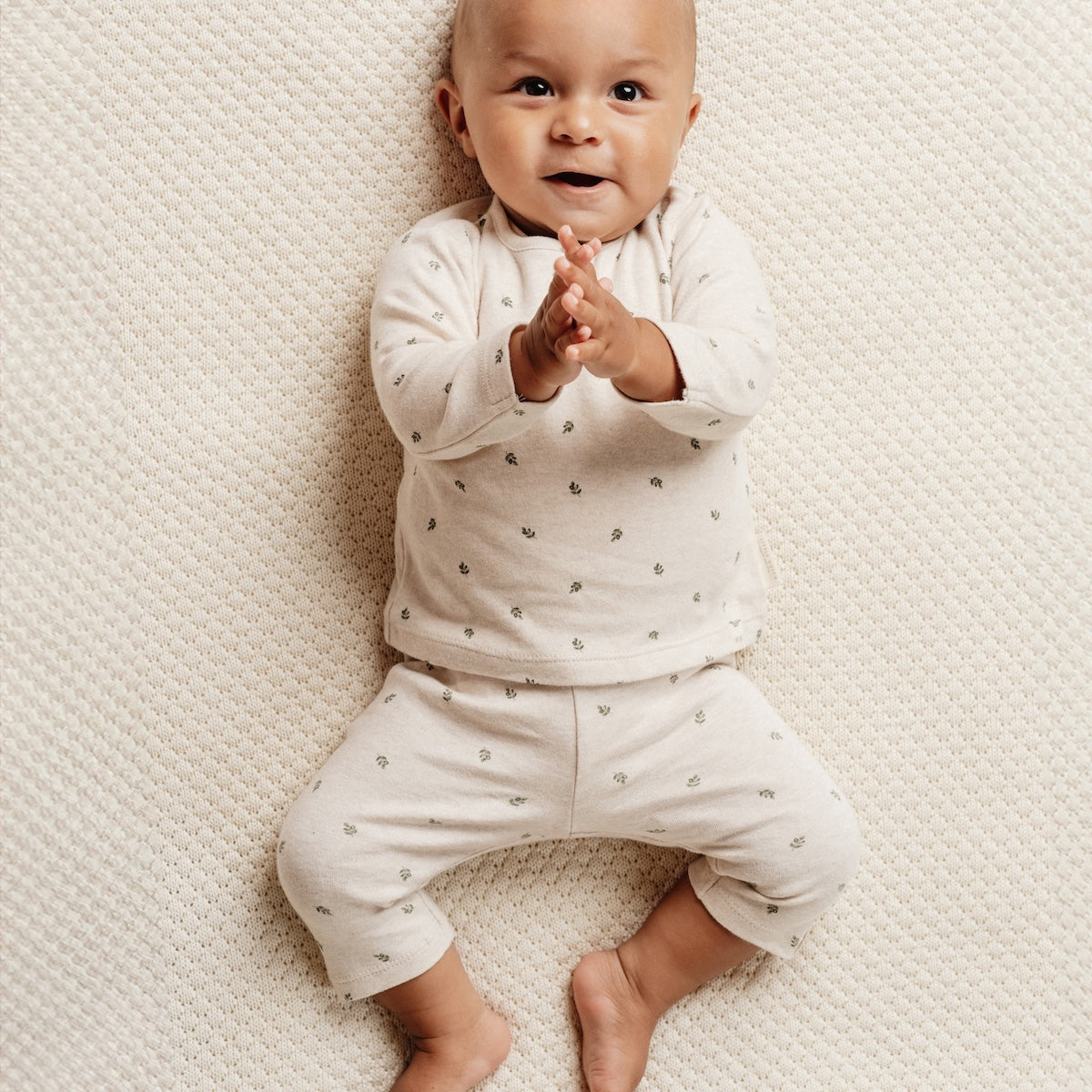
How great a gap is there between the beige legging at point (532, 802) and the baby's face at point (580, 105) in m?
0.44

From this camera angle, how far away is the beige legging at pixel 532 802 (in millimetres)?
1089

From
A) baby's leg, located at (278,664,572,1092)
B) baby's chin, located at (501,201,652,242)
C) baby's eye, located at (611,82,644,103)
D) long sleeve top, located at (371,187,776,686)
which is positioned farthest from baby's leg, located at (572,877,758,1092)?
baby's eye, located at (611,82,644,103)

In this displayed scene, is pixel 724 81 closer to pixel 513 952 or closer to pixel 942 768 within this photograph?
pixel 942 768

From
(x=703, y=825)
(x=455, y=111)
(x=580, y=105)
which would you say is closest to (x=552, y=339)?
(x=580, y=105)

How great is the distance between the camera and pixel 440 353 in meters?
1.02

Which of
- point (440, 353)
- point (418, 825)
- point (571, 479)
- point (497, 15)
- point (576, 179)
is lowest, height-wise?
point (418, 825)

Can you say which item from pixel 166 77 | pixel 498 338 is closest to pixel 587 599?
pixel 498 338

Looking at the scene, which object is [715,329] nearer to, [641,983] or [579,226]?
[579,226]

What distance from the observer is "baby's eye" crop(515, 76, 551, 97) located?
1.06m

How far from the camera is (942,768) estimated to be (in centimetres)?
122

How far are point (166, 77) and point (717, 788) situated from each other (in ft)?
2.89

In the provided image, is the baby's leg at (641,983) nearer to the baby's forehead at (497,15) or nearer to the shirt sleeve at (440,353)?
the shirt sleeve at (440,353)

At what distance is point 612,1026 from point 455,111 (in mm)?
891

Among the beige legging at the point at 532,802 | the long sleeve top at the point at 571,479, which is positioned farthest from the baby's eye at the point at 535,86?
the beige legging at the point at 532,802
